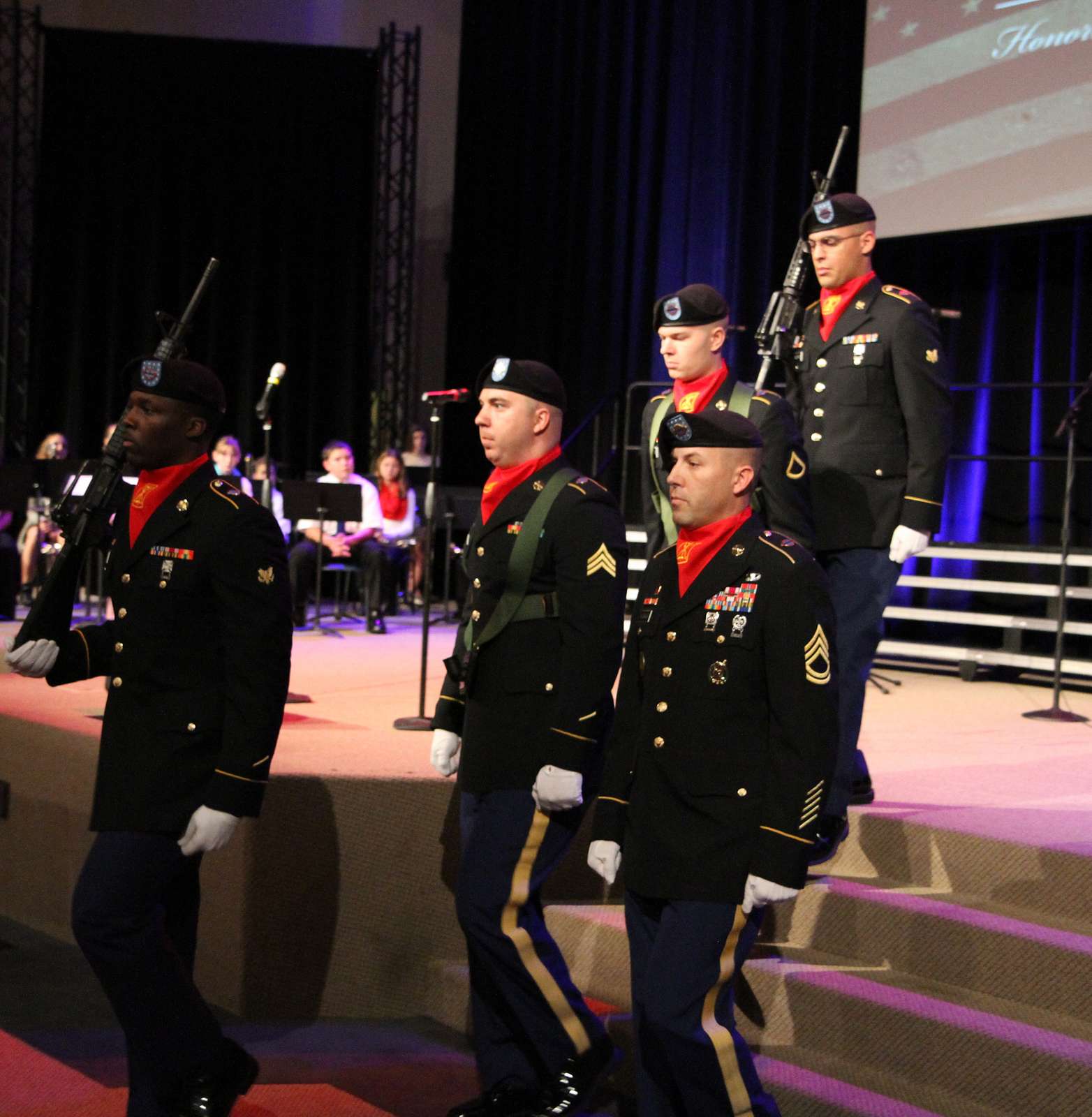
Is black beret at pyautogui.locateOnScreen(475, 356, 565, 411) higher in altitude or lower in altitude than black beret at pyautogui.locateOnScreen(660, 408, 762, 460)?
higher

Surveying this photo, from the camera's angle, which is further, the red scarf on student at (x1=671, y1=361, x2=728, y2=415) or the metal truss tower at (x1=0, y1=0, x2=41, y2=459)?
the metal truss tower at (x1=0, y1=0, x2=41, y2=459)

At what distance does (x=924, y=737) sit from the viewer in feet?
18.5

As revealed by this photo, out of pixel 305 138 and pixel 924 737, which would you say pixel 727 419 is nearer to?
pixel 924 737

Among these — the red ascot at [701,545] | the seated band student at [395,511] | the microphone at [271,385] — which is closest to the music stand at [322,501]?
the microphone at [271,385]

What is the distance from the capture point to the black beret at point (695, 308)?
3738 millimetres

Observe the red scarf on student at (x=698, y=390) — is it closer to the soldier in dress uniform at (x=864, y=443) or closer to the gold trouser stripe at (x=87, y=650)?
the soldier in dress uniform at (x=864, y=443)

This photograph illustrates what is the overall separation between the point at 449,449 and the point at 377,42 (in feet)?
11.5

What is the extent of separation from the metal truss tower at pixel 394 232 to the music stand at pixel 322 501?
3.25 meters

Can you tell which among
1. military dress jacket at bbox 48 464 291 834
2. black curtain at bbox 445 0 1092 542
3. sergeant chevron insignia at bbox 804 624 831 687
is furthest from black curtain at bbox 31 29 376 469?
sergeant chevron insignia at bbox 804 624 831 687

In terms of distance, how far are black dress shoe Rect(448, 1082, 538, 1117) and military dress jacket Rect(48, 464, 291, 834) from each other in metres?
0.85

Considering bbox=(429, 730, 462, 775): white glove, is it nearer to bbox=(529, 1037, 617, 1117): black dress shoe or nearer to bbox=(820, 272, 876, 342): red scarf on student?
bbox=(529, 1037, 617, 1117): black dress shoe

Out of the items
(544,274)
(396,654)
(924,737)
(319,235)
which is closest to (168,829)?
(924,737)

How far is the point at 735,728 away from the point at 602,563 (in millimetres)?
629

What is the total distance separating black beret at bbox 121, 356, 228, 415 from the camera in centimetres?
306
